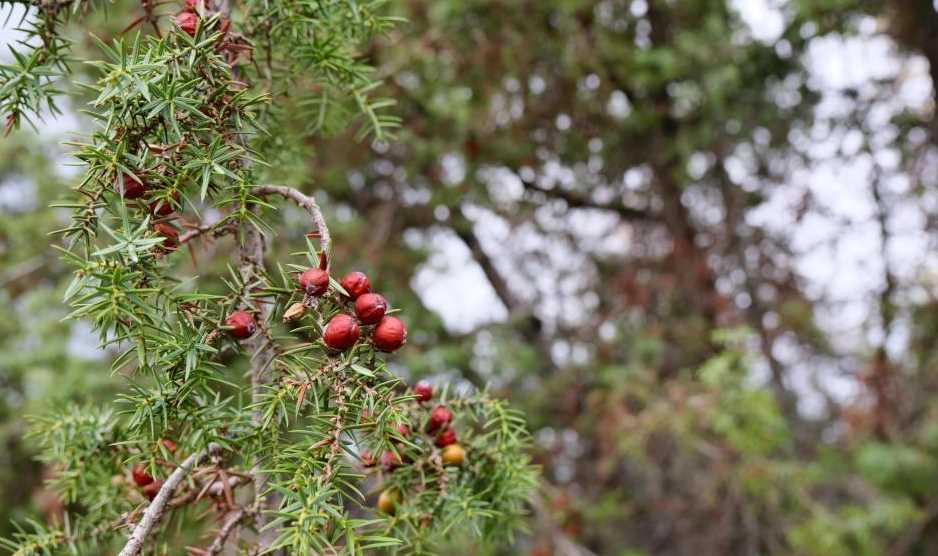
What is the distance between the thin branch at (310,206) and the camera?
722 millimetres

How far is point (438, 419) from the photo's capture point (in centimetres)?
93

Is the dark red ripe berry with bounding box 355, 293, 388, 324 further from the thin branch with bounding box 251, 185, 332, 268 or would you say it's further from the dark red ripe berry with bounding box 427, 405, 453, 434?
the dark red ripe berry with bounding box 427, 405, 453, 434

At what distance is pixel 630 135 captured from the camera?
11.5 ft

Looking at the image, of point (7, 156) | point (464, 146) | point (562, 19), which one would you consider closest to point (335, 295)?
point (464, 146)

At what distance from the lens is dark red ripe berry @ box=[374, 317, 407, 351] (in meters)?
0.73

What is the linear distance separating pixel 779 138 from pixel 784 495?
1486mm

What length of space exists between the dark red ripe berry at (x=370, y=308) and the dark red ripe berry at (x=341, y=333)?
2cm

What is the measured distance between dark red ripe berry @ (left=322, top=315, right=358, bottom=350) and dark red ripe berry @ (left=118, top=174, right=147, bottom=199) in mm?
221

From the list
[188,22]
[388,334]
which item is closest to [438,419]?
[388,334]

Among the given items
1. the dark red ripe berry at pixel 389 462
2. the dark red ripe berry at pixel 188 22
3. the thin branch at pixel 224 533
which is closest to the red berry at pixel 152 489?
the thin branch at pixel 224 533

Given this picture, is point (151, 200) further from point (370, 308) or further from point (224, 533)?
point (224, 533)

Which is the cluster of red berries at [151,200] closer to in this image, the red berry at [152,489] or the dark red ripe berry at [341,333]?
the dark red ripe berry at [341,333]

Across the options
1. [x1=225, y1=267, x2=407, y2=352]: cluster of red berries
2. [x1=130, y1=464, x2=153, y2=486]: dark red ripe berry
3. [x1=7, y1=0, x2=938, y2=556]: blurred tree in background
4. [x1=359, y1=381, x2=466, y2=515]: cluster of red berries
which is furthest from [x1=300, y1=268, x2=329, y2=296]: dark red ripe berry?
[x1=7, y1=0, x2=938, y2=556]: blurred tree in background

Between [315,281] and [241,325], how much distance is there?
105 millimetres
